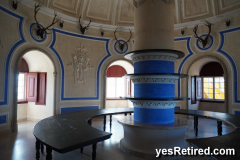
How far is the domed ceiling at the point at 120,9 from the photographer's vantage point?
7907mm

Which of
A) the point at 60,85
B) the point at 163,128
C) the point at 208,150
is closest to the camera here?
the point at 208,150

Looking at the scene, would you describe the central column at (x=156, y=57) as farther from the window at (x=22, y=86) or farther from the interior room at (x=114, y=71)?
the window at (x=22, y=86)

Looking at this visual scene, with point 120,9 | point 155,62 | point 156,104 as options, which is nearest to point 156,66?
point 155,62

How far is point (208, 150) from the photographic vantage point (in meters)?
2.17

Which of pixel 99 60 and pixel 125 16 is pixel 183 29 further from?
pixel 99 60

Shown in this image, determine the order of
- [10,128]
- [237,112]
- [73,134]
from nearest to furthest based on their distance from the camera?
[73,134]
[10,128]
[237,112]

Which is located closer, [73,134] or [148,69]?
[73,134]

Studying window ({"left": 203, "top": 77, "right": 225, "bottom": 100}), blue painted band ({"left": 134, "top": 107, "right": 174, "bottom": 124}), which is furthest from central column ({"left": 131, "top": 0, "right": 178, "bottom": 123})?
window ({"left": 203, "top": 77, "right": 225, "bottom": 100})

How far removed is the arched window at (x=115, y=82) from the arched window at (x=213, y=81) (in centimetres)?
466

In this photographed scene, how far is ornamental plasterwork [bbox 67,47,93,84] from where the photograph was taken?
838 centimetres

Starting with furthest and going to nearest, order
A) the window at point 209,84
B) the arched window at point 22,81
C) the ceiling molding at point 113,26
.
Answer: the window at point 209,84
the arched window at point 22,81
the ceiling molding at point 113,26

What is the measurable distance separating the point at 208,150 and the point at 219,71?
8771mm

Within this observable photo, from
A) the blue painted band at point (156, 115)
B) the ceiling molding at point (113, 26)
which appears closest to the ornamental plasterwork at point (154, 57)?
the blue painted band at point (156, 115)

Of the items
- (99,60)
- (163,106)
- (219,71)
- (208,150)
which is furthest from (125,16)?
(208,150)
